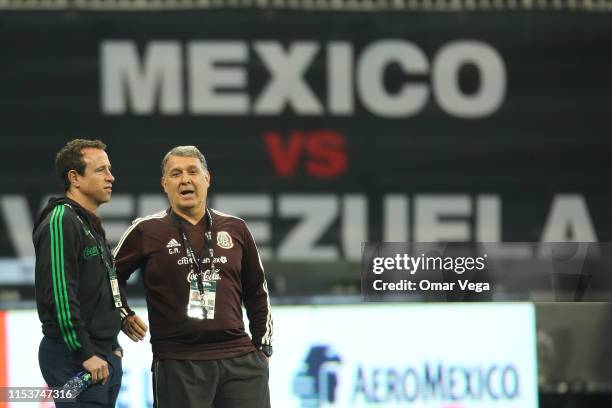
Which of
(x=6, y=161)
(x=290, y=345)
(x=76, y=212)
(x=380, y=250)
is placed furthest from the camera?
(x=6, y=161)

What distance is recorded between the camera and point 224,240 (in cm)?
418

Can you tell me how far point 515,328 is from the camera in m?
5.92

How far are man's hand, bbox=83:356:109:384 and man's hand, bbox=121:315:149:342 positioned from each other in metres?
0.33

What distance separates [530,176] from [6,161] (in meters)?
3.01

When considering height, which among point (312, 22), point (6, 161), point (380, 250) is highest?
point (312, 22)

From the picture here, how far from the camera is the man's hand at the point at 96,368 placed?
3.85 metres

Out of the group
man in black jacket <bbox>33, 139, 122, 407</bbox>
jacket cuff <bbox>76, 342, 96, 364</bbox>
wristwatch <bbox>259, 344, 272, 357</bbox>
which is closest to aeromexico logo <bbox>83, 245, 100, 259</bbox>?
man in black jacket <bbox>33, 139, 122, 407</bbox>

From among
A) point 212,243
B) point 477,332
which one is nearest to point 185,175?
point 212,243

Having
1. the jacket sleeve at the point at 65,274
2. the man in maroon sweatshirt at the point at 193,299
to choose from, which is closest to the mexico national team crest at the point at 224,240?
the man in maroon sweatshirt at the point at 193,299

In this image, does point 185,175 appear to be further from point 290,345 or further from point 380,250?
point 290,345

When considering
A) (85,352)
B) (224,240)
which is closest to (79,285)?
(85,352)

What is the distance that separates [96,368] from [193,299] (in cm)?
41

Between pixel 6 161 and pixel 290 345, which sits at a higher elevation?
pixel 6 161

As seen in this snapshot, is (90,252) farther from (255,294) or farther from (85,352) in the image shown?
(255,294)
